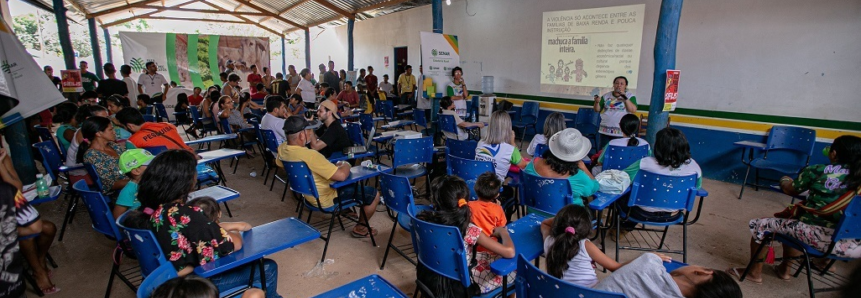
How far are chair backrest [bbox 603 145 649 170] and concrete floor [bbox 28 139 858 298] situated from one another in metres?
0.72

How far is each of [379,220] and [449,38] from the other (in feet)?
16.0

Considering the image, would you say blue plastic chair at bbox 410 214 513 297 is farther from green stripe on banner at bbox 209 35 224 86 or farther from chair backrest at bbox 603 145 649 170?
green stripe on banner at bbox 209 35 224 86

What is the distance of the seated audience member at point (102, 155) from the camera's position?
10.5ft

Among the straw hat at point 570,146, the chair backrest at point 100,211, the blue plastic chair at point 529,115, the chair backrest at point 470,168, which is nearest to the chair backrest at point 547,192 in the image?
the straw hat at point 570,146

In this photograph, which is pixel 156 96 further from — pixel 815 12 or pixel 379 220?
pixel 815 12

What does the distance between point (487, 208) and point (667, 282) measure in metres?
0.96

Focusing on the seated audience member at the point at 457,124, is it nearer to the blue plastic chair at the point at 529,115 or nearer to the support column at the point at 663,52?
the blue plastic chair at the point at 529,115

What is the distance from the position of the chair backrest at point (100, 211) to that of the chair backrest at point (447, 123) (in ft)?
13.7

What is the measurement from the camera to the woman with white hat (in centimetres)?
279

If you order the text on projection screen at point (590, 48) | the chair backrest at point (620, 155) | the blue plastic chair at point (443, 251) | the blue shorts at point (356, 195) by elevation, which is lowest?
the blue shorts at point (356, 195)

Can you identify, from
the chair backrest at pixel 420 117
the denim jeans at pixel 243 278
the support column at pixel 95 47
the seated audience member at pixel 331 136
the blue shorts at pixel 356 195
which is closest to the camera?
the denim jeans at pixel 243 278

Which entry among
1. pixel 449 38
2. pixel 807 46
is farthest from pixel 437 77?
pixel 807 46

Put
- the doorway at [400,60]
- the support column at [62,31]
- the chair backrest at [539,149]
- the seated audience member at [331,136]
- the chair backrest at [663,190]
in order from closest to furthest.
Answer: the chair backrest at [663,190] < the chair backrest at [539,149] < the seated audience member at [331,136] < the support column at [62,31] < the doorway at [400,60]

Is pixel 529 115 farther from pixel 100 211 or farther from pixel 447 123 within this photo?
pixel 100 211
